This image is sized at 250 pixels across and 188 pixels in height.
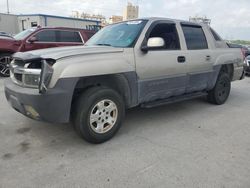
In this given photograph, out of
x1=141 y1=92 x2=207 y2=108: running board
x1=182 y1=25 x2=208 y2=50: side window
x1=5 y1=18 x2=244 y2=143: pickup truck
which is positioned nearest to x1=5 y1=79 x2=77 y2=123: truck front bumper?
x1=5 y1=18 x2=244 y2=143: pickup truck

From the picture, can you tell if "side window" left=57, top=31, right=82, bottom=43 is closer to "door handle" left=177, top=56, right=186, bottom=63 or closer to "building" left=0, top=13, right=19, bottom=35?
"door handle" left=177, top=56, right=186, bottom=63

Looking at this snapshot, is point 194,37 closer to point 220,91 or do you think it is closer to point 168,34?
point 168,34

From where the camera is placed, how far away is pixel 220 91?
534cm

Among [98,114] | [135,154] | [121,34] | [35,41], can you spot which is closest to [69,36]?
[35,41]

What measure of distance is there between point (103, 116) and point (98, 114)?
9 centimetres

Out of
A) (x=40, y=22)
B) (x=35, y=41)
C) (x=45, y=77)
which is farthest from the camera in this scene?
(x=40, y=22)

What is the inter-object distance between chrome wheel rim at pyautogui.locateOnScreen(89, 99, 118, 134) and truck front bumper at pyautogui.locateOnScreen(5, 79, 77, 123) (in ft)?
1.32

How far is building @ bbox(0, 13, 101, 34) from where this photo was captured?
25328 millimetres

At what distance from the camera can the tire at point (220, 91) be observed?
5211 millimetres

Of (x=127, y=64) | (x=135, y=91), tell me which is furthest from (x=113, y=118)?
(x=127, y=64)

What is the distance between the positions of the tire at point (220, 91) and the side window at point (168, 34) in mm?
1736

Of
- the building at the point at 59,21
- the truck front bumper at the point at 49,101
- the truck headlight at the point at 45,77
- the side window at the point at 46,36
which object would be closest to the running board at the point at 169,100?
the truck front bumper at the point at 49,101

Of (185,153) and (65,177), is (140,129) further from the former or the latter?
(65,177)

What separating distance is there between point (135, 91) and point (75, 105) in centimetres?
100
